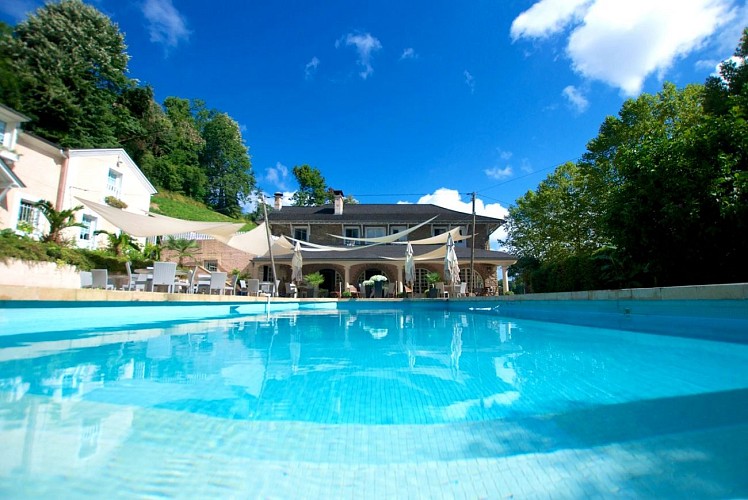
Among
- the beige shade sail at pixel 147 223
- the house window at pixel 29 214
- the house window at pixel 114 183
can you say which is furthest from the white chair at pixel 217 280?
the house window at pixel 114 183

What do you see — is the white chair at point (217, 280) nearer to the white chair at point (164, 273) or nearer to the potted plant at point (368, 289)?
the white chair at point (164, 273)

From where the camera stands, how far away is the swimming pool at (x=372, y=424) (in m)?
1.50

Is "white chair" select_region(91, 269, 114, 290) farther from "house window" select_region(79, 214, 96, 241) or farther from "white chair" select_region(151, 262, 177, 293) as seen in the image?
"house window" select_region(79, 214, 96, 241)

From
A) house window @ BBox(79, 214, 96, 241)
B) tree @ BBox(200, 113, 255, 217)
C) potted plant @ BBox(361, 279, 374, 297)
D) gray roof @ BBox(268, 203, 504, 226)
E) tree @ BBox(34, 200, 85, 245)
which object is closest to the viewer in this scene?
tree @ BBox(34, 200, 85, 245)

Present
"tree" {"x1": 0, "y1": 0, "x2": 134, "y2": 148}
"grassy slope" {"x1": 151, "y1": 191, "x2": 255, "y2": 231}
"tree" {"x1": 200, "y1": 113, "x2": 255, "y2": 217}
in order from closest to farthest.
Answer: "tree" {"x1": 0, "y1": 0, "x2": 134, "y2": 148}
"grassy slope" {"x1": 151, "y1": 191, "x2": 255, "y2": 231}
"tree" {"x1": 200, "y1": 113, "x2": 255, "y2": 217}

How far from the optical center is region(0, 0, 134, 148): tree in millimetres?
21875

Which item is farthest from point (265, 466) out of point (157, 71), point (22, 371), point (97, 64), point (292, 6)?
point (157, 71)

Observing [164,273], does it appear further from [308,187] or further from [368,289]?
[308,187]

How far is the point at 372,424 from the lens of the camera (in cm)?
220

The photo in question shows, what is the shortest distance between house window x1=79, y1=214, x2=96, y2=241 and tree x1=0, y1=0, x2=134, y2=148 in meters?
7.01

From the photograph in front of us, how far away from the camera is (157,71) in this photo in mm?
32219

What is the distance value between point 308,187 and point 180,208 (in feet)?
56.1

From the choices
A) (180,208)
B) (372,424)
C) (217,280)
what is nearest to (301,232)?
(180,208)

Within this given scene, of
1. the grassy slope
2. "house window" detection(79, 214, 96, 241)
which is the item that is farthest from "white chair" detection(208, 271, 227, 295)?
the grassy slope
